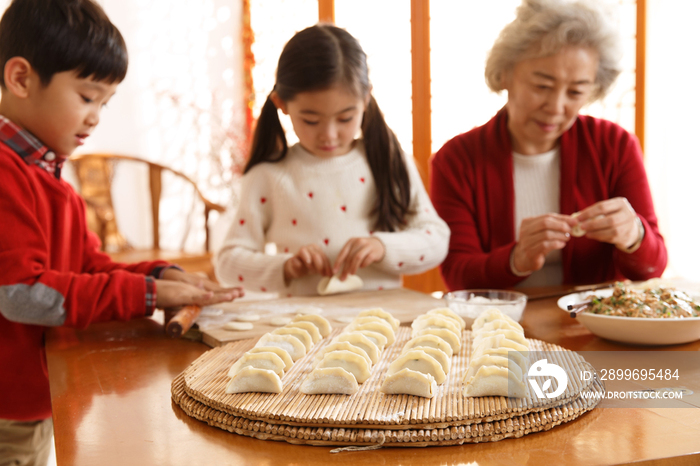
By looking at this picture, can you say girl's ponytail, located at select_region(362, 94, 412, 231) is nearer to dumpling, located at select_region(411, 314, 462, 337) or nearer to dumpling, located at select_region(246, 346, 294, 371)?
dumpling, located at select_region(411, 314, 462, 337)

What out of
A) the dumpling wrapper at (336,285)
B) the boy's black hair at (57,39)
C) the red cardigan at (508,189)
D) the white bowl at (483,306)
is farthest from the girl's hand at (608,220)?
the boy's black hair at (57,39)

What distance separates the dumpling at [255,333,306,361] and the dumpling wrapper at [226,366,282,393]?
0.16 metres

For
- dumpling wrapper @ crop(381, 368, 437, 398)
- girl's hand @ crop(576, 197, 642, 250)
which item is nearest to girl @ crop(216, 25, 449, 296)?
girl's hand @ crop(576, 197, 642, 250)

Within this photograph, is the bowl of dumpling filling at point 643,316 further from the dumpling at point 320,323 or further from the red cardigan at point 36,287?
the red cardigan at point 36,287

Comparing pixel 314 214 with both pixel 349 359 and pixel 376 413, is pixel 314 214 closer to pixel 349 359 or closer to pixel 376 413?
pixel 349 359

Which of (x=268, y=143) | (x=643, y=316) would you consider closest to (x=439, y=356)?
(x=643, y=316)

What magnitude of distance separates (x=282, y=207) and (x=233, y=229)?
153mm

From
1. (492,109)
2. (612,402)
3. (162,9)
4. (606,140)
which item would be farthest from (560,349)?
(162,9)

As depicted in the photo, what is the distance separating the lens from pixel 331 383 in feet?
2.54

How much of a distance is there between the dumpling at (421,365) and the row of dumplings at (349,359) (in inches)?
1.6

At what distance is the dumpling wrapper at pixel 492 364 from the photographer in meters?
0.76

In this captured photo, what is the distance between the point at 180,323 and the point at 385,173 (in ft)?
2.85

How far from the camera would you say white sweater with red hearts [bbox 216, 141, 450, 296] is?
5.78 feet

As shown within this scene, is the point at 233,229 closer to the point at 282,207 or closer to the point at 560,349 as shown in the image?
the point at 282,207
